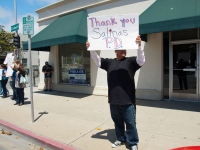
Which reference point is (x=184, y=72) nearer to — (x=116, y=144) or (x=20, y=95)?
(x=116, y=144)

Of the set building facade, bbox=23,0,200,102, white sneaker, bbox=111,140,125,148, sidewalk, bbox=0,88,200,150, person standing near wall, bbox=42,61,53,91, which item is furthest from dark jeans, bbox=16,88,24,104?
white sneaker, bbox=111,140,125,148

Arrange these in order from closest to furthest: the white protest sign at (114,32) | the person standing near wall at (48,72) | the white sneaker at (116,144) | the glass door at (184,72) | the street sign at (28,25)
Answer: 1. the white protest sign at (114,32)
2. the white sneaker at (116,144)
3. the street sign at (28,25)
4. the glass door at (184,72)
5. the person standing near wall at (48,72)

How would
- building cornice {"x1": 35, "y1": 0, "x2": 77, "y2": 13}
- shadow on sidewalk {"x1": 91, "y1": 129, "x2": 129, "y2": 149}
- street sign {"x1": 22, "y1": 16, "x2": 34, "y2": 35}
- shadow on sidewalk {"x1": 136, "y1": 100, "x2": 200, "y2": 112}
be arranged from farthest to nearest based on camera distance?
building cornice {"x1": 35, "y1": 0, "x2": 77, "y2": 13} → shadow on sidewalk {"x1": 136, "y1": 100, "x2": 200, "y2": 112} → street sign {"x1": 22, "y1": 16, "x2": 34, "y2": 35} → shadow on sidewalk {"x1": 91, "y1": 129, "x2": 129, "y2": 149}

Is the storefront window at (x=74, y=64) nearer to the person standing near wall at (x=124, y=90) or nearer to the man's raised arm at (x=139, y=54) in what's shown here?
the person standing near wall at (x=124, y=90)

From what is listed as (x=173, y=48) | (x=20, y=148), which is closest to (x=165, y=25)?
(x=173, y=48)

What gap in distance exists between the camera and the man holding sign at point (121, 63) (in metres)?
3.27

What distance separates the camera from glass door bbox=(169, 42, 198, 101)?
6965 millimetres

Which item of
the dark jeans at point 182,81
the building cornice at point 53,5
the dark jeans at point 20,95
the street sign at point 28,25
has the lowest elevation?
the dark jeans at point 20,95

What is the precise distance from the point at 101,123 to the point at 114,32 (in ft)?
8.63

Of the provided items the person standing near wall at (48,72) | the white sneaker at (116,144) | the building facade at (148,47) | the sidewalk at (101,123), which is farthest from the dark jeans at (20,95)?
the white sneaker at (116,144)

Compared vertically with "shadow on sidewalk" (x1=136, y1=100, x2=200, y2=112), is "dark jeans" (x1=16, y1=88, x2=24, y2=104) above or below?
above

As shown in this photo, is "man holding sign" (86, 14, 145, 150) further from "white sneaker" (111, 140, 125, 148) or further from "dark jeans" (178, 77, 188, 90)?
"dark jeans" (178, 77, 188, 90)

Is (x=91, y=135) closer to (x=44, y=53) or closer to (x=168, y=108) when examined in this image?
(x=168, y=108)

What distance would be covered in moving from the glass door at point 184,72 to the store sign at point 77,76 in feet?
14.5
